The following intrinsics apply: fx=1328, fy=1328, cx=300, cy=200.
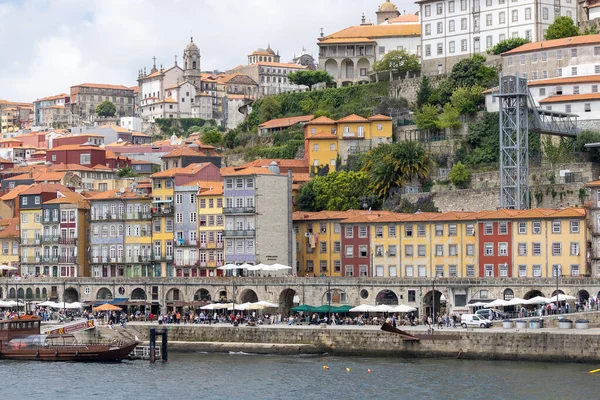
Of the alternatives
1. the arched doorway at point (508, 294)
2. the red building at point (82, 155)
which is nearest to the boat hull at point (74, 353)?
the arched doorway at point (508, 294)

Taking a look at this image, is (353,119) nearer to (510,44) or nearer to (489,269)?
(510,44)

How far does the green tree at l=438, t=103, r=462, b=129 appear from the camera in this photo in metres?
108

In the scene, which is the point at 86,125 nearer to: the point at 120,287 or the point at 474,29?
the point at 474,29

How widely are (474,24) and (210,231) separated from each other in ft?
118

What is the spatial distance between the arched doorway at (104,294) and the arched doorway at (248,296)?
462 inches

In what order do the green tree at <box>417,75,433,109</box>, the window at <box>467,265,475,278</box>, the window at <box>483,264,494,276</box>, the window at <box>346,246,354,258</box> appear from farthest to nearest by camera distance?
the green tree at <box>417,75,433,109</box>, the window at <box>346,246,354,258</box>, the window at <box>467,265,475,278</box>, the window at <box>483,264,494,276</box>

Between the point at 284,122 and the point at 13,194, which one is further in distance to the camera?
the point at 284,122

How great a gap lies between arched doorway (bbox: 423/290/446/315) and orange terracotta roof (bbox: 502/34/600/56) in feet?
105

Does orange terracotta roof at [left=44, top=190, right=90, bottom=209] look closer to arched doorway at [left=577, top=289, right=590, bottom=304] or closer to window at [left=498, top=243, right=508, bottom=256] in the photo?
window at [left=498, top=243, right=508, bottom=256]

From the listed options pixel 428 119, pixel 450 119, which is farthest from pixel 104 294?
pixel 450 119

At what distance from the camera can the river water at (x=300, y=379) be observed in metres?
62.0

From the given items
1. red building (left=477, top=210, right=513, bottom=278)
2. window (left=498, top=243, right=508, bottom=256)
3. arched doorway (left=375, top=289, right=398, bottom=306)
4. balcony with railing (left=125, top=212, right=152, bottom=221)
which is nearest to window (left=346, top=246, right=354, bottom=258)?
arched doorway (left=375, top=289, right=398, bottom=306)

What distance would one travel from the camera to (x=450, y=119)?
10825 centimetres

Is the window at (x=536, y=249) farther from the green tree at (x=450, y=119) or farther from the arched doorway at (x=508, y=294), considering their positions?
the green tree at (x=450, y=119)
